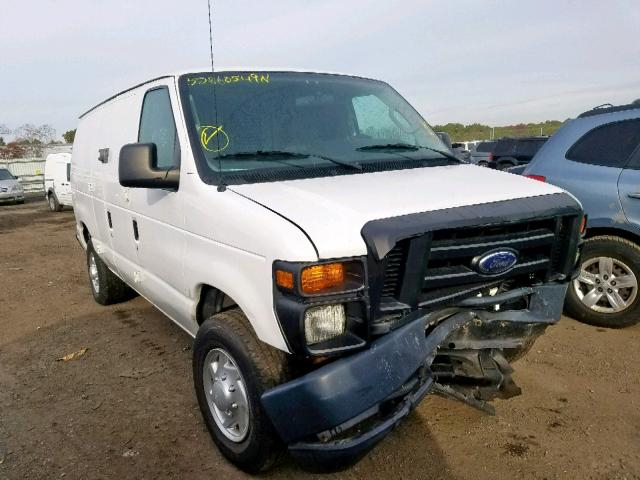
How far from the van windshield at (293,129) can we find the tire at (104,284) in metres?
3.14

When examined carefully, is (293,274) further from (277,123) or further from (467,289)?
(277,123)

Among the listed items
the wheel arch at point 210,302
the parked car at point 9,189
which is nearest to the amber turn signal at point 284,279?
the wheel arch at point 210,302

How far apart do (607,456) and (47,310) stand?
227 inches

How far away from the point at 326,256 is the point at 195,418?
1.88 meters

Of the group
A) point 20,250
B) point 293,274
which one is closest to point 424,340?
point 293,274

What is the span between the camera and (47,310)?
244 inches

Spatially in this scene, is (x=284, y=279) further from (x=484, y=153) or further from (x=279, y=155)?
(x=484, y=153)

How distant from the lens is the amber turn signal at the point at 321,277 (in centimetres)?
222

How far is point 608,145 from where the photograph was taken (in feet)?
15.9

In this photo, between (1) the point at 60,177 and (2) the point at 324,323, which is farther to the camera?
(1) the point at 60,177

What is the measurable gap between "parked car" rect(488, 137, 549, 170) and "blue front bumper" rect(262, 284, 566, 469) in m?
14.5

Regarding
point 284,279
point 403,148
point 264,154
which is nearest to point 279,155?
point 264,154

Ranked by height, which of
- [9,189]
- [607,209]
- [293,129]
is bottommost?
[9,189]

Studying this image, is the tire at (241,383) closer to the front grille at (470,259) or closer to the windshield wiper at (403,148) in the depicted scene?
the front grille at (470,259)
